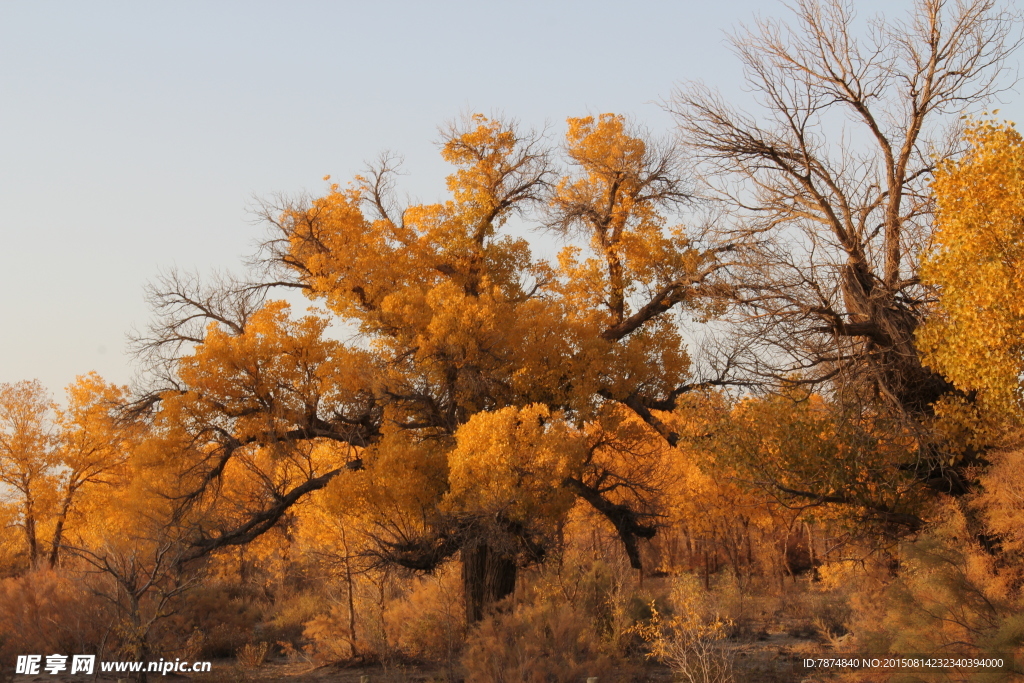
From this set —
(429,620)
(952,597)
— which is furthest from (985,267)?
(429,620)

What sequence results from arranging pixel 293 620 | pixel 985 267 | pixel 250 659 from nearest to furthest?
pixel 985 267 < pixel 250 659 < pixel 293 620

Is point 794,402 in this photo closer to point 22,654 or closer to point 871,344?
point 871,344

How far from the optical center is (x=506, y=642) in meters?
14.7

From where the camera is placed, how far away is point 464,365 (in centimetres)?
1648

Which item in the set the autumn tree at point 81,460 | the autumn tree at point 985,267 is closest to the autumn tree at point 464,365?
the autumn tree at point 985,267

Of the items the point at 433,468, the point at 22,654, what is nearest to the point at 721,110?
the point at 433,468

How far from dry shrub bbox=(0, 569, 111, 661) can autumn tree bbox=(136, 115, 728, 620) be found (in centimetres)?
291

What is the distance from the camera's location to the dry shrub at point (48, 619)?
1623cm

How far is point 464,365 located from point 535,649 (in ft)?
18.5

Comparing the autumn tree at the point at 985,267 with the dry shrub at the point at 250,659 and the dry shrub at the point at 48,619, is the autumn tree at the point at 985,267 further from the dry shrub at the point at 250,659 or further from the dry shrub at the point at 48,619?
the dry shrub at the point at 48,619

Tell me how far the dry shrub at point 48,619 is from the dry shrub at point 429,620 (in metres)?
6.51

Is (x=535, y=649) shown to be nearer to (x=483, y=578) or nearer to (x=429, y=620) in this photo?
(x=483, y=578)

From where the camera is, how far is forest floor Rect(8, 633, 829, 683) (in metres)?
15.3

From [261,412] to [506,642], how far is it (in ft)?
23.3
